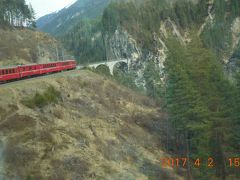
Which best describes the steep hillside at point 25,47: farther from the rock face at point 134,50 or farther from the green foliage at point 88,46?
the rock face at point 134,50

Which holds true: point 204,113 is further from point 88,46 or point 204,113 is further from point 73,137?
point 88,46

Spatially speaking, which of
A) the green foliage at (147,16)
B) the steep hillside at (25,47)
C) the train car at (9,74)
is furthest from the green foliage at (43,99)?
the green foliage at (147,16)

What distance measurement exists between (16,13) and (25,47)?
33.0 meters

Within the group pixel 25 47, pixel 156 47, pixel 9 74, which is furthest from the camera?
pixel 156 47

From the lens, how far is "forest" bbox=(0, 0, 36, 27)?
12395 cm

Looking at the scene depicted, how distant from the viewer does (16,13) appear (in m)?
130

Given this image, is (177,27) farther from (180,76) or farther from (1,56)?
(180,76)

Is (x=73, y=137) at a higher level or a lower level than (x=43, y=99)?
lower

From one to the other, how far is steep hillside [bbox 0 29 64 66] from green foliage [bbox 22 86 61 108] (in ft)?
149

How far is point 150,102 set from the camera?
67.2 m

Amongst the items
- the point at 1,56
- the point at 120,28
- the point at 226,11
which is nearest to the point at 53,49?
the point at 1,56

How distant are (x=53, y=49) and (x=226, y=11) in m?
88.5
